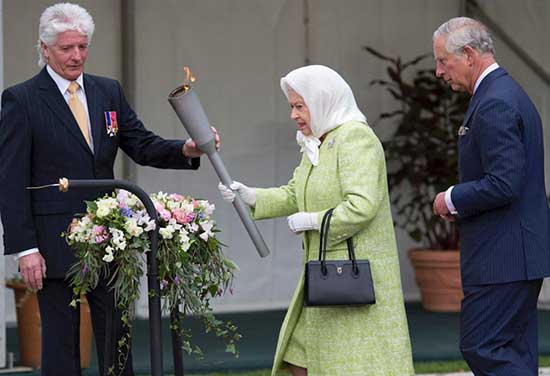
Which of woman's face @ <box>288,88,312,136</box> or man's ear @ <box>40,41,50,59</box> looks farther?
man's ear @ <box>40,41,50,59</box>

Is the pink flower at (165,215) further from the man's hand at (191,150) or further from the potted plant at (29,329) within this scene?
the potted plant at (29,329)

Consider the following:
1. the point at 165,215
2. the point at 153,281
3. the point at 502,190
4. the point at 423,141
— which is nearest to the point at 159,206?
the point at 165,215

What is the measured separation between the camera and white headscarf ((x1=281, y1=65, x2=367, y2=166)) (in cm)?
480

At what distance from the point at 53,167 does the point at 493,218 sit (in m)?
1.70

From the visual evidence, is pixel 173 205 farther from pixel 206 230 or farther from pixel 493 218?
pixel 493 218

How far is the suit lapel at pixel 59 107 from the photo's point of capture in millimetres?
4973

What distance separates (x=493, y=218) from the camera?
4.72m

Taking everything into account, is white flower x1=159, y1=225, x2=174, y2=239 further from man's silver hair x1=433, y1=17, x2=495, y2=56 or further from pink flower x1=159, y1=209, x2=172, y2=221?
man's silver hair x1=433, y1=17, x2=495, y2=56

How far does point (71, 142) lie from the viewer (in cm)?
496

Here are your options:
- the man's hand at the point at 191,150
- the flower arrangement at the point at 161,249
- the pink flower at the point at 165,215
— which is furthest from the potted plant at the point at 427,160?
the pink flower at the point at 165,215

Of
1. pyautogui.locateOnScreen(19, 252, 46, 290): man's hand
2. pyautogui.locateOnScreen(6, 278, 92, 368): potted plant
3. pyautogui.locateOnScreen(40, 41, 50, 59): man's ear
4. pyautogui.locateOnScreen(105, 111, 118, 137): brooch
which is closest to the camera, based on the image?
pyautogui.locateOnScreen(19, 252, 46, 290): man's hand

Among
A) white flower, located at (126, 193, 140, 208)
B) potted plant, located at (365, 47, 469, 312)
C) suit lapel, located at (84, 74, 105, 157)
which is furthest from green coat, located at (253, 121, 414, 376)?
potted plant, located at (365, 47, 469, 312)

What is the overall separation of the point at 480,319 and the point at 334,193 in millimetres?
724

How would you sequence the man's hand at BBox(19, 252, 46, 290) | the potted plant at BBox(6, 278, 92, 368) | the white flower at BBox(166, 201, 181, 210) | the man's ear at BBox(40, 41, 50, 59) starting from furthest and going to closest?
the potted plant at BBox(6, 278, 92, 368)
the man's ear at BBox(40, 41, 50, 59)
the man's hand at BBox(19, 252, 46, 290)
the white flower at BBox(166, 201, 181, 210)
